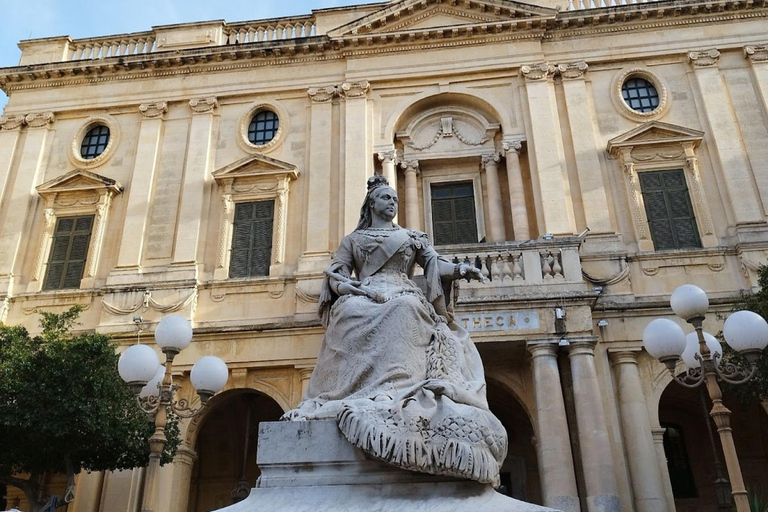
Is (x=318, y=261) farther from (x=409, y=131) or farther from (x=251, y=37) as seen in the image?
(x=251, y=37)

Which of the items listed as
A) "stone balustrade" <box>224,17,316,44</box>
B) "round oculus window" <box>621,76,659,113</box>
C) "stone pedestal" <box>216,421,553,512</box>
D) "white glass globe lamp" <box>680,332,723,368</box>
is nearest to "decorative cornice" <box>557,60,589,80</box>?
"round oculus window" <box>621,76,659,113</box>

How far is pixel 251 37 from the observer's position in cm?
1991

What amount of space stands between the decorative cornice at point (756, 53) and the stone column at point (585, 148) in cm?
400

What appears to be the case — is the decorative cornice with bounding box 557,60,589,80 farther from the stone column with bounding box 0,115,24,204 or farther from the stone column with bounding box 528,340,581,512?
the stone column with bounding box 0,115,24,204

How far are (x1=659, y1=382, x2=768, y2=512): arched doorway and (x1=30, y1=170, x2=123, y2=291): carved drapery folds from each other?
1441 cm

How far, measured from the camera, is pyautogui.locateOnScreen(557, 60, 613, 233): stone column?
1603 cm

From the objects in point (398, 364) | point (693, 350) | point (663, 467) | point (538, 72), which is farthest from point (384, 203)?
point (538, 72)

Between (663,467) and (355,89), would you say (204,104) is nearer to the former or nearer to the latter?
(355,89)

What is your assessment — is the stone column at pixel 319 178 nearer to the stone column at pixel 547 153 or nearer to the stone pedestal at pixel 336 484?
the stone column at pixel 547 153

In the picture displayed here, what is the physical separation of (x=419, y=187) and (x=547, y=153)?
11.0ft

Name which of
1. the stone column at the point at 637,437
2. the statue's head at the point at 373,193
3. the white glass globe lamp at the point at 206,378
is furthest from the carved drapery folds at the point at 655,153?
the statue's head at the point at 373,193

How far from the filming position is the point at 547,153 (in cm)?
1670

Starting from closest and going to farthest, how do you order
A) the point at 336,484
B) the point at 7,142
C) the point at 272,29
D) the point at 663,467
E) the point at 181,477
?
1. the point at 336,484
2. the point at 663,467
3. the point at 181,477
4. the point at 7,142
5. the point at 272,29

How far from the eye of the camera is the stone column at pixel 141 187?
1694cm
